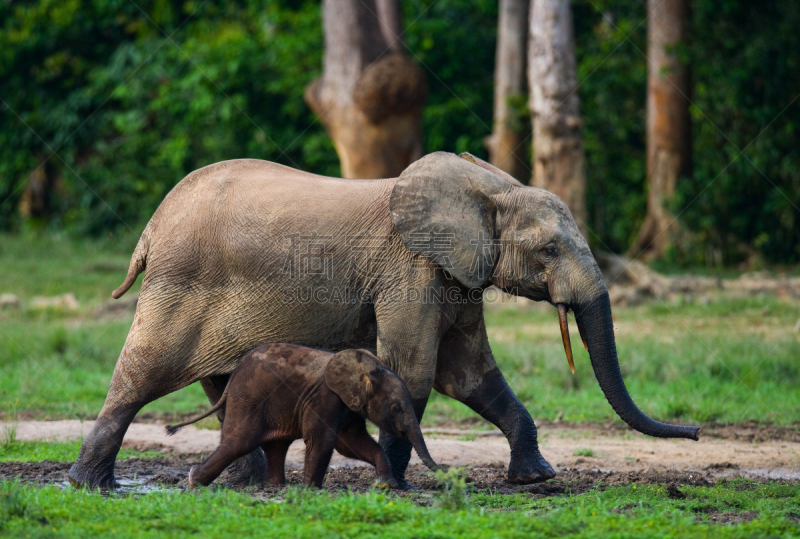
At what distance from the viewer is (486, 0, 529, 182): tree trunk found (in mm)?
17375

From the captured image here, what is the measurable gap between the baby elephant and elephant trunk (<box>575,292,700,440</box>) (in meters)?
1.22

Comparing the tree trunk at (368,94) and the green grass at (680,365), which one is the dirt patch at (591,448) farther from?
the tree trunk at (368,94)

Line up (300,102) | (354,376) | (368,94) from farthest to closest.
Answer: (300,102) → (368,94) → (354,376)

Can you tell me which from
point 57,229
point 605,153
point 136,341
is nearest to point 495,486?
point 136,341

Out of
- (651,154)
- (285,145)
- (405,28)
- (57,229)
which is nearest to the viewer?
(651,154)

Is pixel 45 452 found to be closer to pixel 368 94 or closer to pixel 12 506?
pixel 12 506

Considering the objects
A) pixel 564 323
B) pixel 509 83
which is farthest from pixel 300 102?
pixel 564 323

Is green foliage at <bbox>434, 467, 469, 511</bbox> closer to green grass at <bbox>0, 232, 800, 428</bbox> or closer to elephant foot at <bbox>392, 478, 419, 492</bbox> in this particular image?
elephant foot at <bbox>392, 478, 419, 492</bbox>

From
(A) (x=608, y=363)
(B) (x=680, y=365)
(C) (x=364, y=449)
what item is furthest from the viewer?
(B) (x=680, y=365)

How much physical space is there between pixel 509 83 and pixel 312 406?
1284 centimetres

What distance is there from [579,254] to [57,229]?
2128cm

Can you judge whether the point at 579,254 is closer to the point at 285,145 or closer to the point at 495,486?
the point at 495,486

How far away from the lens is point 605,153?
2009cm

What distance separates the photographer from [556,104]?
14.5 m
